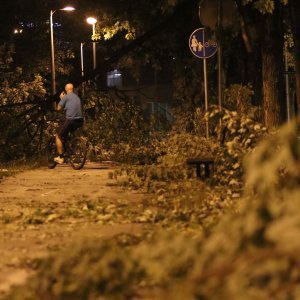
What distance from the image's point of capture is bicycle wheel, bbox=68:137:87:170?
1686 cm

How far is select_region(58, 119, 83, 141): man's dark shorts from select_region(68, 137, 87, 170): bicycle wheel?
28 centimetres

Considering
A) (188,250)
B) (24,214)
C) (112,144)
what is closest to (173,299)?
(188,250)

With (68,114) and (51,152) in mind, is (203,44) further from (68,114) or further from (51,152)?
(51,152)

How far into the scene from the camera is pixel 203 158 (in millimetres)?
12625

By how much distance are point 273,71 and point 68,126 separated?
14.4 feet

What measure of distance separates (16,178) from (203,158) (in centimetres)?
426

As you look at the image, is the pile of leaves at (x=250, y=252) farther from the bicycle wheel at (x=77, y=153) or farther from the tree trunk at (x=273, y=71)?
the bicycle wheel at (x=77, y=153)

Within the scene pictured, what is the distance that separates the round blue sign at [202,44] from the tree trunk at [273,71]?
1.04 metres

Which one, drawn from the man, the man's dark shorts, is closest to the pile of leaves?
the man

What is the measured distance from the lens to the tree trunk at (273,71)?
15.7m

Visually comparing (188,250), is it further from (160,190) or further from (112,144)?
(112,144)

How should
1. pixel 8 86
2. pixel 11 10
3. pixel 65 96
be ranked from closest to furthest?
pixel 65 96 → pixel 8 86 → pixel 11 10

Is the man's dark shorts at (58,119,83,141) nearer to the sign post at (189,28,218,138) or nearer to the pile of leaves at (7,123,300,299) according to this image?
the sign post at (189,28,218,138)

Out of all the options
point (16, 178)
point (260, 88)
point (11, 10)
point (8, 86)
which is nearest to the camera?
point (16, 178)
